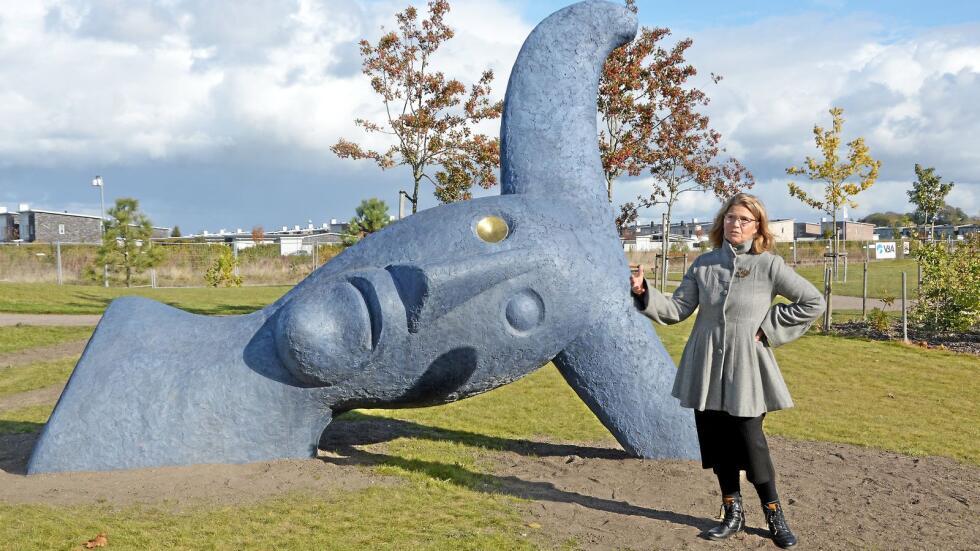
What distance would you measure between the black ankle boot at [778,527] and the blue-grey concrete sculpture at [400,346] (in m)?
1.57

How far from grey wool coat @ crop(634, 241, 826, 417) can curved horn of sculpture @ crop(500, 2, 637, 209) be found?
1946mm

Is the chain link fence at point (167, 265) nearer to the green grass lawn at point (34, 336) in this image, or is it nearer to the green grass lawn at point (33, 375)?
the green grass lawn at point (34, 336)

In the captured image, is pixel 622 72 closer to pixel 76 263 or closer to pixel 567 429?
pixel 567 429

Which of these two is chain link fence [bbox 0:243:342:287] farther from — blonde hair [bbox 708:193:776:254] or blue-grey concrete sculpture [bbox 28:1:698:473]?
blonde hair [bbox 708:193:776:254]

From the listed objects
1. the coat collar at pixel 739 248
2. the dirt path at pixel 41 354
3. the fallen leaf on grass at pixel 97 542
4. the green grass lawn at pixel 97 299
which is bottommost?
the dirt path at pixel 41 354

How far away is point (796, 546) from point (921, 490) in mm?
1821

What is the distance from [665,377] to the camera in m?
5.74

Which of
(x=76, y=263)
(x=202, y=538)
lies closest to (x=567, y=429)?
(x=202, y=538)

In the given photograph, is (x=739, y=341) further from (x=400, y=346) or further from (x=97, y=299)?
(x=97, y=299)

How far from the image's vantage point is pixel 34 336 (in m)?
13.7

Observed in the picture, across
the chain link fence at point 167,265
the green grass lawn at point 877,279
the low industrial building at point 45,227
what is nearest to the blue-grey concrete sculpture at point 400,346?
the green grass lawn at point 877,279

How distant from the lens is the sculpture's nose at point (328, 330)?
5.02 m

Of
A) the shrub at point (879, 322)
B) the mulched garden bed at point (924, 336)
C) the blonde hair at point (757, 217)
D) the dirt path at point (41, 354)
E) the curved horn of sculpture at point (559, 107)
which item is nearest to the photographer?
the blonde hair at point (757, 217)

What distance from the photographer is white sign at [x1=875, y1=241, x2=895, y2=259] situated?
135 feet
